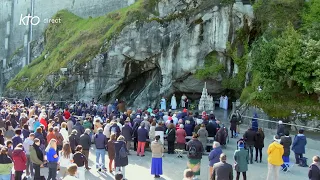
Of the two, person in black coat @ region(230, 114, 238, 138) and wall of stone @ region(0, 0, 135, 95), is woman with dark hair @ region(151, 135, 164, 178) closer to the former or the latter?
person in black coat @ region(230, 114, 238, 138)

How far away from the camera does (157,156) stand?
537 inches

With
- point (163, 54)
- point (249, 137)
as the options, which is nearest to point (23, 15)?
point (163, 54)

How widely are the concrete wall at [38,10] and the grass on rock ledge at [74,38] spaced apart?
4.32 feet

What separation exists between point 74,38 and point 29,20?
20.1m

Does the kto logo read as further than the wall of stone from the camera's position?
Yes

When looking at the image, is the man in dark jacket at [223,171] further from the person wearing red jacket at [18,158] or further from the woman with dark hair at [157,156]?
the person wearing red jacket at [18,158]

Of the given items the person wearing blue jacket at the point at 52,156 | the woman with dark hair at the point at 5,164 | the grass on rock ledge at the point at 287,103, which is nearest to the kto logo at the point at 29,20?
the grass on rock ledge at the point at 287,103

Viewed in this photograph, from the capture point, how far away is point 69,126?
17.3 metres

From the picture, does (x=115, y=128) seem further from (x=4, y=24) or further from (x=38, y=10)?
(x=4, y=24)

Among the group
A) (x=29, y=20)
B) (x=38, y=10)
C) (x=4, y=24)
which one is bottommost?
(x=29, y=20)

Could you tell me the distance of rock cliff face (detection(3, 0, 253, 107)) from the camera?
102 ft

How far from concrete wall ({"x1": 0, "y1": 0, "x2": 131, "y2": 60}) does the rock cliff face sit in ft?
33.9

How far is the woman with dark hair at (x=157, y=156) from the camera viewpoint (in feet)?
44.2

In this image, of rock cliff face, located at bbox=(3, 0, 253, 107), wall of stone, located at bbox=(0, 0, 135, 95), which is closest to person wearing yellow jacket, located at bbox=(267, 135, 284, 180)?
rock cliff face, located at bbox=(3, 0, 253, 107)
